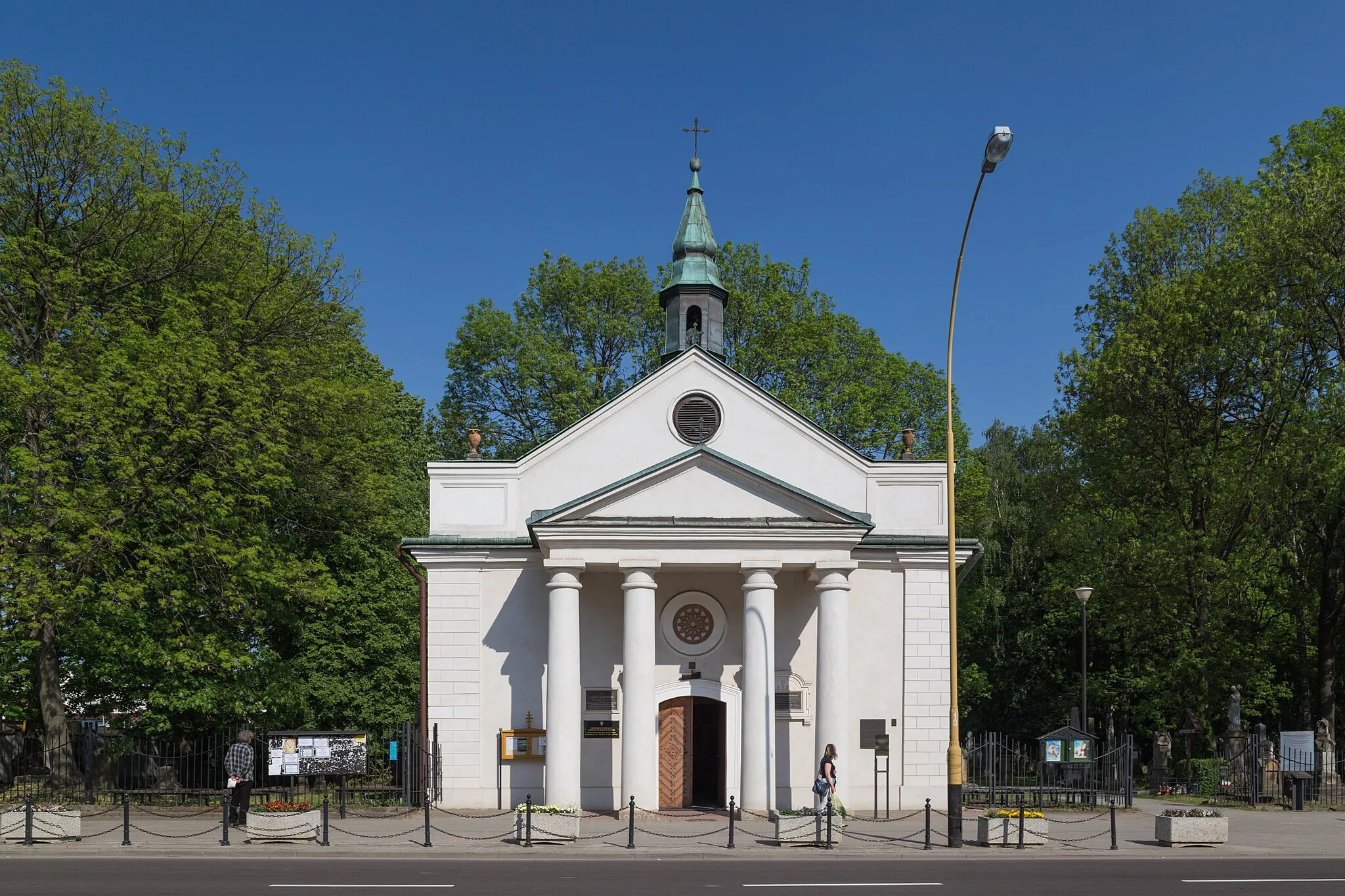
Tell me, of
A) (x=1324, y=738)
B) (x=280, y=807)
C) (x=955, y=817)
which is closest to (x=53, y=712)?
(x=280, y=807)

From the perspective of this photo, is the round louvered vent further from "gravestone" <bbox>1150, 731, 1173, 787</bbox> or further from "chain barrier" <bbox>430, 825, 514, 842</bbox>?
"gravestone" <bbox>1150, 731, 1173, 787</bbox>

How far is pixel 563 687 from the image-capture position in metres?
23.7

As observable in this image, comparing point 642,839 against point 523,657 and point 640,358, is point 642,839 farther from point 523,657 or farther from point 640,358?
point 640,358

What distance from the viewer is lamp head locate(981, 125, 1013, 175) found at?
17688 mm

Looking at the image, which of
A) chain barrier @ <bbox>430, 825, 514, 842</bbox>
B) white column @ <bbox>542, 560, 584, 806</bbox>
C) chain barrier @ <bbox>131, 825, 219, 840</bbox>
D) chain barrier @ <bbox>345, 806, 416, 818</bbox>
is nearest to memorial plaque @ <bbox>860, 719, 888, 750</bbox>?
white column @ <bbox>542, 560, 584, 806</bbox>

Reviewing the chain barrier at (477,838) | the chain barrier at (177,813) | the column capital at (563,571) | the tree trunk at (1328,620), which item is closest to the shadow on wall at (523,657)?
the column capital at (563,571)

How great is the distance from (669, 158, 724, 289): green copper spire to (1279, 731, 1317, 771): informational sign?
61.9ft

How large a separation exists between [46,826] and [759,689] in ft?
43.4

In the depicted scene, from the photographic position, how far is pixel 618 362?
47.6 m

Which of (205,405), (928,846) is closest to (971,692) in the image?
(928,846)

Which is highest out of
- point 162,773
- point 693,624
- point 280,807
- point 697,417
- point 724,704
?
point 697,417

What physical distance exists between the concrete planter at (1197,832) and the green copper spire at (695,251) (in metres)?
18.0

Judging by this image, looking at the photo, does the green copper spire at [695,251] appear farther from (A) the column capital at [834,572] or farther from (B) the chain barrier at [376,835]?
(B) the chain barrier at [376,835]

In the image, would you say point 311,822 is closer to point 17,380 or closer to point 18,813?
point 18,813
